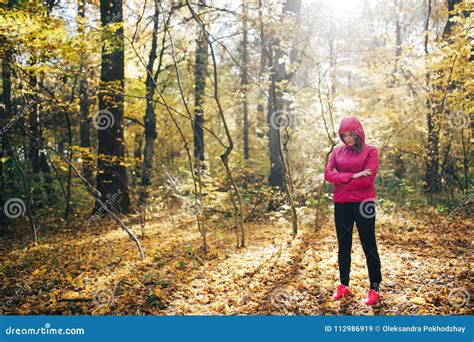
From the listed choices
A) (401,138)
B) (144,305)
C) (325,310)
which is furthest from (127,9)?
(325,310)

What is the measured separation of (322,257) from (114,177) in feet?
19.5

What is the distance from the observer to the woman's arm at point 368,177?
12.2ft

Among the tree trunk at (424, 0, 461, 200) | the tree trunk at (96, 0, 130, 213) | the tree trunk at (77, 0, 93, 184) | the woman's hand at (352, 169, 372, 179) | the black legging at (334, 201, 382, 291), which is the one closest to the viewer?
the woman's hand at (352, 169, 372, 179)

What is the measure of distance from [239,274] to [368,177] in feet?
7.25

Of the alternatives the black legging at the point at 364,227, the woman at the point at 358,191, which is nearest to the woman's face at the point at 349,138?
the woman at the point at 358,191

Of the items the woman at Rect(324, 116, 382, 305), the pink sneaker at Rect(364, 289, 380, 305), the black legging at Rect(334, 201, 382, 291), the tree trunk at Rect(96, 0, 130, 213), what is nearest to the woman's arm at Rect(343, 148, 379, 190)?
the woman at Rect(324, 116, 382, 305)

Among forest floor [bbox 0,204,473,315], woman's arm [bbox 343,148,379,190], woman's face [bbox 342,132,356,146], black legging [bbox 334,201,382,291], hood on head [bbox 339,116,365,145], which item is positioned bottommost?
forest floor [bbox 0,204,473,315]

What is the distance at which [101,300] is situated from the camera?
423cm

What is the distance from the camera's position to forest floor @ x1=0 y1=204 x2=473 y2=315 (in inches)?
156

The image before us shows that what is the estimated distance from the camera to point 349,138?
12.7ft

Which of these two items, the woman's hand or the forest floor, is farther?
the forest floor

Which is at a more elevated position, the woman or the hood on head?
the hood on head

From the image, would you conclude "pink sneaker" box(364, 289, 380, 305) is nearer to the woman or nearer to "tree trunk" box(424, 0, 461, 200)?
the woman

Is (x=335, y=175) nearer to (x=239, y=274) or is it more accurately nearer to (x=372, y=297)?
(x=372, y=297)
